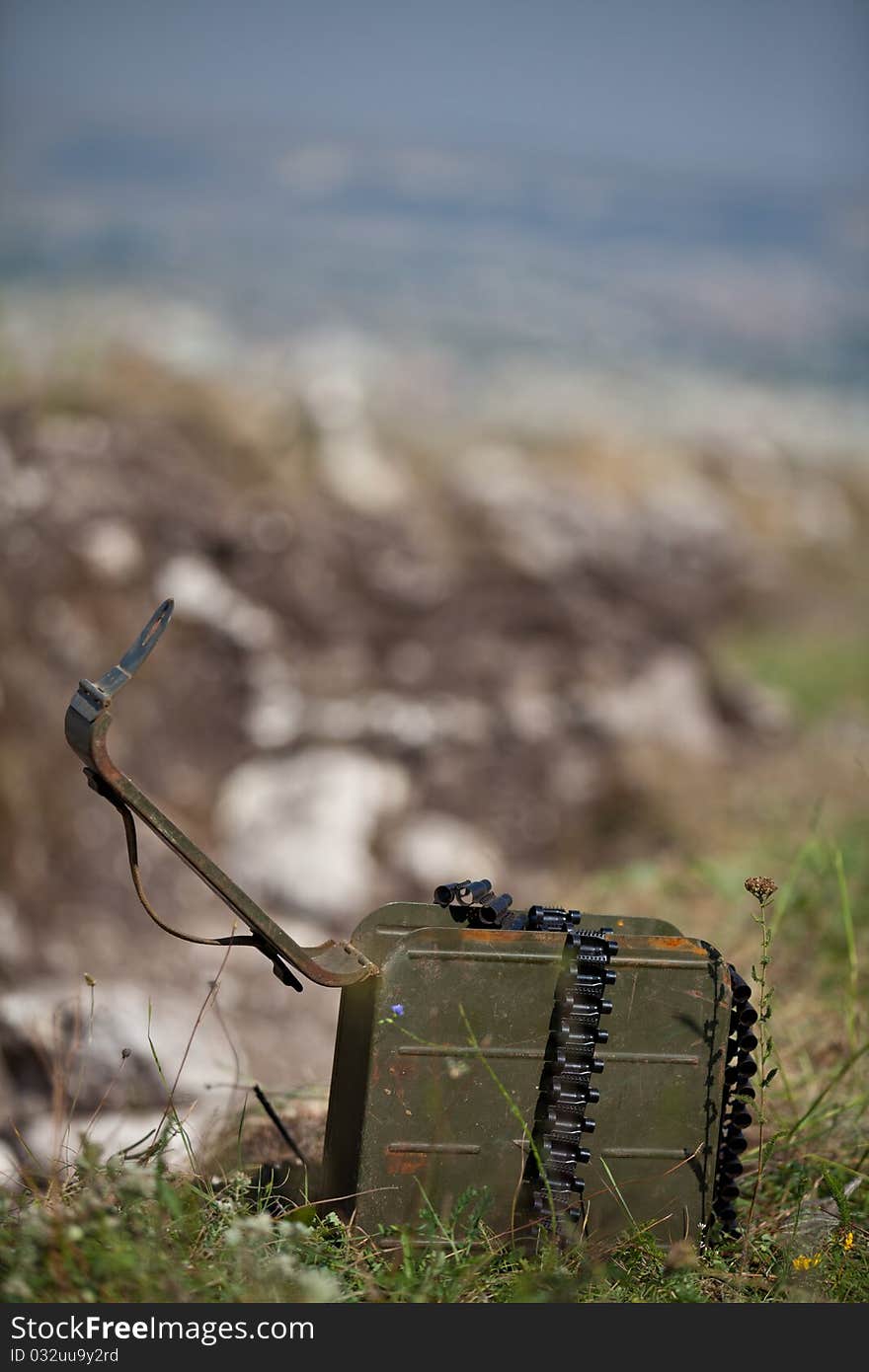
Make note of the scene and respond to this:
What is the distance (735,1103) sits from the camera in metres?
2.31

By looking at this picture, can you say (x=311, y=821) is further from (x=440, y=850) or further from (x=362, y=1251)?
(x=362, y=1251)

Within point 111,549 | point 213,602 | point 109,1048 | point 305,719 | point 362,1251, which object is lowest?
point 362,1251

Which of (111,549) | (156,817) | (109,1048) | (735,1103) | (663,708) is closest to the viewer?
(156,817)

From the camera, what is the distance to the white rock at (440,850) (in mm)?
6500

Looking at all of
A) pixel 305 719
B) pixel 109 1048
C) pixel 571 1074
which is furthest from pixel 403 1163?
A: pixel 305 719

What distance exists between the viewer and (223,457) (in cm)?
871

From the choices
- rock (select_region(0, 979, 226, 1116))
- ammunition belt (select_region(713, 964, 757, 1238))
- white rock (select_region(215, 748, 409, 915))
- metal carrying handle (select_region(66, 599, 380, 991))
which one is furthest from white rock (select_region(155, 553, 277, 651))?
ammunition belt (select_region(713, 964, 757, 1238))

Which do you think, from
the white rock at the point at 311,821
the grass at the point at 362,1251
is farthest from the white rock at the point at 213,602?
the grass at the point at 362,1251

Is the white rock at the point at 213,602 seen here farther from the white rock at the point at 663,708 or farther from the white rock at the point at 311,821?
the white rock at the point at 663,708

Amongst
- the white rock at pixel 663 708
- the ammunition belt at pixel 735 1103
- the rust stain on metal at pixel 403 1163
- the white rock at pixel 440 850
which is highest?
the white rock at pixel 663 708

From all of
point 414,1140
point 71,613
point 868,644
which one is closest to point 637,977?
point 414,1140

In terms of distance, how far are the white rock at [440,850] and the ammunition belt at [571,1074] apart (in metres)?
4.16

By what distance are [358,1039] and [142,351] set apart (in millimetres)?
8681

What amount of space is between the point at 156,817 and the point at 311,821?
4663 mm
